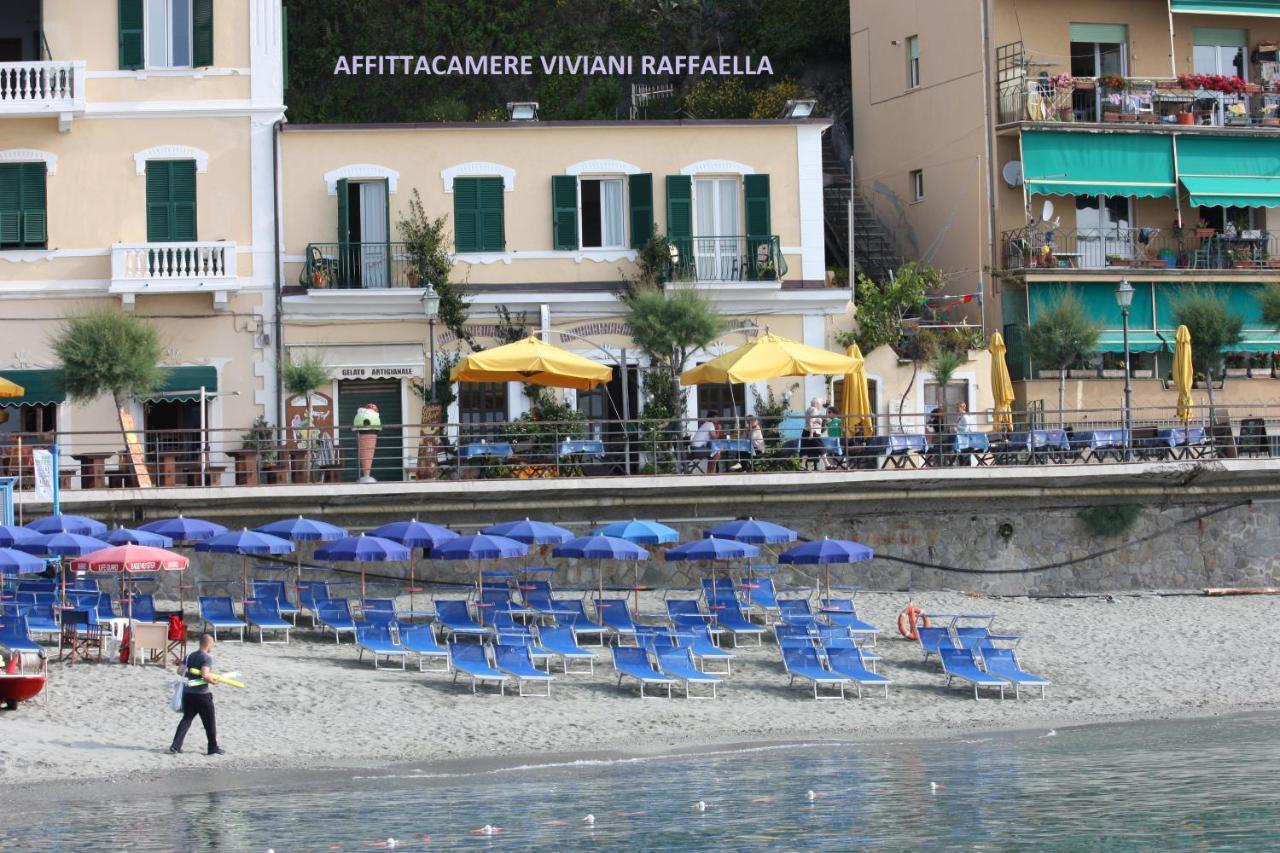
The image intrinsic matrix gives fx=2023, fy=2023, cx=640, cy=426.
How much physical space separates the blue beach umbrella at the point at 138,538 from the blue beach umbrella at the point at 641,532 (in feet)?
20.0

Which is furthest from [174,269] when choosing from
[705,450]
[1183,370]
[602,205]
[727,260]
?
[1183,370]

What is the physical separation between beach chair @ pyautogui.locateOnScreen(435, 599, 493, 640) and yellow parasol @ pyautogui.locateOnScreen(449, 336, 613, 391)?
187 inches

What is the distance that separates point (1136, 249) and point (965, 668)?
57.9 ft

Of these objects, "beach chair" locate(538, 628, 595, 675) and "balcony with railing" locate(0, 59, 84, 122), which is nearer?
"beach chair" locate(538, 628, 595, 675)

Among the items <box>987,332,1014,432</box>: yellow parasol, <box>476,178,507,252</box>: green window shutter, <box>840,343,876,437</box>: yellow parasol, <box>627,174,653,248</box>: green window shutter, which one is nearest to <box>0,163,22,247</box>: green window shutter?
<box>476,178,507,252</box>: green window shutter

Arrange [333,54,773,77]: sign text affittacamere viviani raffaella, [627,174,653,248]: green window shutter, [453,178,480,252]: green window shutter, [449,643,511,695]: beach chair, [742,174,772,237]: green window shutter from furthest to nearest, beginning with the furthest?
[333,54,773,77]: sign text affittacamere viviani raffaella → [742,174,772,237]: green window shutter → [627,174,653,248]: green window shutter → [453,178,480,252]: green window shutter → [449,643,511,695]: beach chair

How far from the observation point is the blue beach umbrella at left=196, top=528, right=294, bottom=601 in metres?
28.2

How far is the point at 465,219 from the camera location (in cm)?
3650

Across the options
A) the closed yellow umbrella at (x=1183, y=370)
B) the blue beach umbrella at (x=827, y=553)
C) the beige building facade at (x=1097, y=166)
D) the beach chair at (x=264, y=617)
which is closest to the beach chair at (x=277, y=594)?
the beach chair at (x=264, y=617)

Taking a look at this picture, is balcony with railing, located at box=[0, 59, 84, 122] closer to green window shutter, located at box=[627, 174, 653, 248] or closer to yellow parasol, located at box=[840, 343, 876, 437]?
green window shutter, located at box=[627, 174, 653, 248]

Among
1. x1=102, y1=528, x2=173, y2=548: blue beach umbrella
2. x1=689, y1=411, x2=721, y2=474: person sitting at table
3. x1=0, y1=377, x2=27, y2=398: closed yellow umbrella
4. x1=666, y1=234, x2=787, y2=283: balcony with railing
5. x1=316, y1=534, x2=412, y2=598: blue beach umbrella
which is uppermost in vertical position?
x1=666, y1=234, x2=787, y2=283: balcony with railing

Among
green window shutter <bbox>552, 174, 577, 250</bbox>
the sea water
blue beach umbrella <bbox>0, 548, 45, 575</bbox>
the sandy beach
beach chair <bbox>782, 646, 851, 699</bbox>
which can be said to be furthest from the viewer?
green window shutter <bbox>552, 174, 577, 250</bbox>

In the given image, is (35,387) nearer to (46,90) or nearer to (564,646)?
(46,90)

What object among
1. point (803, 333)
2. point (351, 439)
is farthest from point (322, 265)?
point (803, 333)
